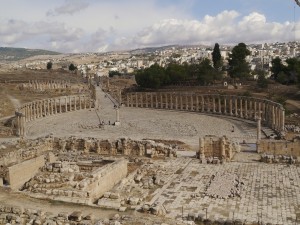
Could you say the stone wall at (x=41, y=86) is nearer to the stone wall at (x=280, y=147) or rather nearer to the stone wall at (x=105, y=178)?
the stone wall at (x=280, y=147)


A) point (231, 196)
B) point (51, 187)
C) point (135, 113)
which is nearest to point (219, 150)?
point (231, 196)

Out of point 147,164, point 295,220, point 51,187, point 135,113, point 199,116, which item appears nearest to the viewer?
point 295,220

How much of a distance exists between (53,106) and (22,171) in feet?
156

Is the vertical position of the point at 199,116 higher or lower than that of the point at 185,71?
lower

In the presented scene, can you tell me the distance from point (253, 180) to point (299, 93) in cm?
4274

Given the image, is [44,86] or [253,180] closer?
[253,180]

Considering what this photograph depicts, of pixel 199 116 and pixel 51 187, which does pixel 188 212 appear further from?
pixel 199 116

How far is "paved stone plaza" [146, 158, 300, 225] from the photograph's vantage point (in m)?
18.9

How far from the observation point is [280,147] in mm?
31359

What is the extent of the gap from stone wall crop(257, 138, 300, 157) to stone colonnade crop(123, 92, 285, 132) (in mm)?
11415

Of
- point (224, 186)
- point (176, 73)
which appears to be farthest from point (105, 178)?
point (176, 73)

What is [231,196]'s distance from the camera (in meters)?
21.2

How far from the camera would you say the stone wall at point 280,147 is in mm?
30672

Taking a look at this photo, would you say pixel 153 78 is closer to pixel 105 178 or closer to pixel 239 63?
pixel 239 63
